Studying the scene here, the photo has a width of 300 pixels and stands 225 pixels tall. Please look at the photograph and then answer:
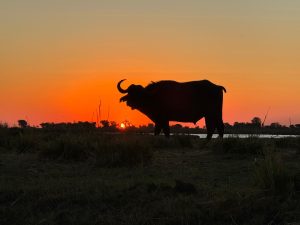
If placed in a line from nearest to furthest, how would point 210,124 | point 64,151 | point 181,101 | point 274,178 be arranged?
point 274,178
point 64,151
point 210,124
point 181,101

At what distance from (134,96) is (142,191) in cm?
1633

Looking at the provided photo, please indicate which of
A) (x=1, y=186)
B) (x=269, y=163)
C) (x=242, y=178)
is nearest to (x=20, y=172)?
(x=1, y=186)

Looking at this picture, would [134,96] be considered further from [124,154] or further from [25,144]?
[124,154]

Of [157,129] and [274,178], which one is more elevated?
[157,129]

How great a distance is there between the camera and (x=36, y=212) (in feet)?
20.2

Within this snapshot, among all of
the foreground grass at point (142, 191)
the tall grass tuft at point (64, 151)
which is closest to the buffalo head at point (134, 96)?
the tall grass tuft at point (64, 151)

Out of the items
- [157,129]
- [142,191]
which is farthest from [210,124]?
[142,191]

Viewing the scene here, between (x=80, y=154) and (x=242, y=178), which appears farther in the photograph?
(x=80, y=154)

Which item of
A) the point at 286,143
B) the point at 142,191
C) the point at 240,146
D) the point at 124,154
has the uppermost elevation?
the point at 286,143

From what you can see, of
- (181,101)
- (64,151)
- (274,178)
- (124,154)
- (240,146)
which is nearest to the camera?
(274,178)

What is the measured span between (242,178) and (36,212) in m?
3.49

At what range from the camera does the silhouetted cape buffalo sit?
22.4 metres

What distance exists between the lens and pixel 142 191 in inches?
268

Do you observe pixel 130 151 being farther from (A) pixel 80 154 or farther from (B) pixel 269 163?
(B) pixel 269 163
